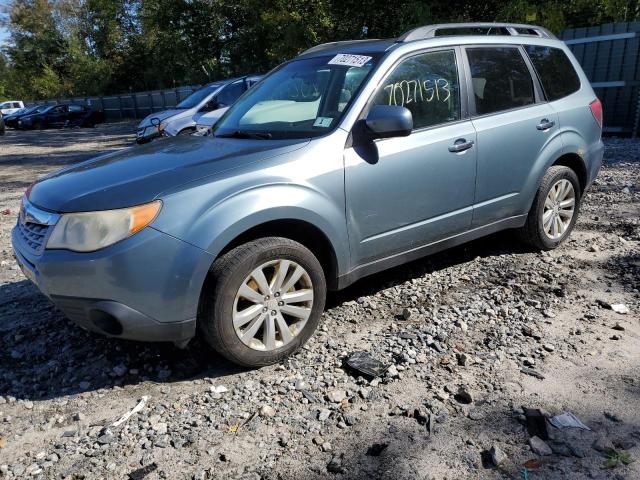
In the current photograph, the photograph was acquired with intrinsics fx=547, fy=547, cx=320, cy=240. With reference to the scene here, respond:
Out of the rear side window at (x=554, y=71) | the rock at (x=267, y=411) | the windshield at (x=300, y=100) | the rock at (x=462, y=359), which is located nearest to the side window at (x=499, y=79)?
the rear side window at (x=554, y=71)

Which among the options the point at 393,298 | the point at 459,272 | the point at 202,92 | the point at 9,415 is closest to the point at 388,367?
the point at 393,298

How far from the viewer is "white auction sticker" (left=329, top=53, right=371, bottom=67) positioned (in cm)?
370

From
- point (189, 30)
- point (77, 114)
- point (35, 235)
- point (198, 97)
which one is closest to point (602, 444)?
point (35, 235)

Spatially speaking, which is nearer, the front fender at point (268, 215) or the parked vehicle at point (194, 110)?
the front fender at point (268, 215)

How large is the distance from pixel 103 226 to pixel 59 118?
2944cm

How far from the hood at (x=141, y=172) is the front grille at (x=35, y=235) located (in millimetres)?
121

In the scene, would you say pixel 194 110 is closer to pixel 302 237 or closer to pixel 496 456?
pixel 302 237

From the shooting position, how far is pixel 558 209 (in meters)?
4.78

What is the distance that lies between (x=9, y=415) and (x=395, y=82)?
118 inches

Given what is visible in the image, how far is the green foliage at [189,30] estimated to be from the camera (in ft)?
43.8

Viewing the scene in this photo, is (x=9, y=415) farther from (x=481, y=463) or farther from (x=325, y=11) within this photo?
(x=325, y=11)

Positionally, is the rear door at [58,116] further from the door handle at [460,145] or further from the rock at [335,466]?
the rock at [335,466]

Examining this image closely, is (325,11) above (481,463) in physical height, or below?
above

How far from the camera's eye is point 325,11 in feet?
57.9
